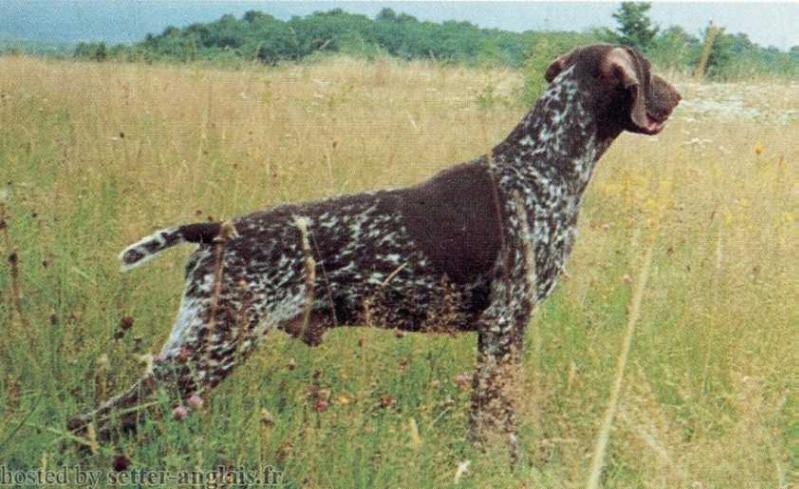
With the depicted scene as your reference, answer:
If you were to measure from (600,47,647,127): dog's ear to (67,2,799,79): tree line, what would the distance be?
3.63 metres

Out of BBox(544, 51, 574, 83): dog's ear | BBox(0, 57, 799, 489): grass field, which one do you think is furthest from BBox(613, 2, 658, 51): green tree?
BBox(544, 51, 574, 83): dog's ear

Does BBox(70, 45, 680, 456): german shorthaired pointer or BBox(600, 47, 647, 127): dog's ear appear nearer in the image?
BBox(70, 45, 680, 456): german shorthaired pointer

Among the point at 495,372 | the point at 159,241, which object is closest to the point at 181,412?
the point at 159,241

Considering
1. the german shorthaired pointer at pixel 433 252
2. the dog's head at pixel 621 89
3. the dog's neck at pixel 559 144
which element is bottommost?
the german shorthaired pointer at pixel 433 252

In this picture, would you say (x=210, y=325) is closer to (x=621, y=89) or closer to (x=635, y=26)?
(x=621, y=89)

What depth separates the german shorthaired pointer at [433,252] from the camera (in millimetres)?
3531

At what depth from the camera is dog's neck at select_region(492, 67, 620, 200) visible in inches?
Answer: 163

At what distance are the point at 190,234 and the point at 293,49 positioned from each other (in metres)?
8.47

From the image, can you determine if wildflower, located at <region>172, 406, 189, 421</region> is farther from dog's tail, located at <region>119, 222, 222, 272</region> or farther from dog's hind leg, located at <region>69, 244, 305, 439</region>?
dog's tail, located at <region>119, 222, 222, 272</region>

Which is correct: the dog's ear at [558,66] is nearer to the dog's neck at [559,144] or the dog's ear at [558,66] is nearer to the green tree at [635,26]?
the dog's neck at [559,144]

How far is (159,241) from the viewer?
11.6 ft

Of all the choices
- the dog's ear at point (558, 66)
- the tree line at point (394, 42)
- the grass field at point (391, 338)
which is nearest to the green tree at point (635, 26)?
the tree line at point (394, 42)

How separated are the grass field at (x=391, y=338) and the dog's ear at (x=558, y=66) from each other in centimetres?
54

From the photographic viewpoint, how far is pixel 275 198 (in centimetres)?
584
